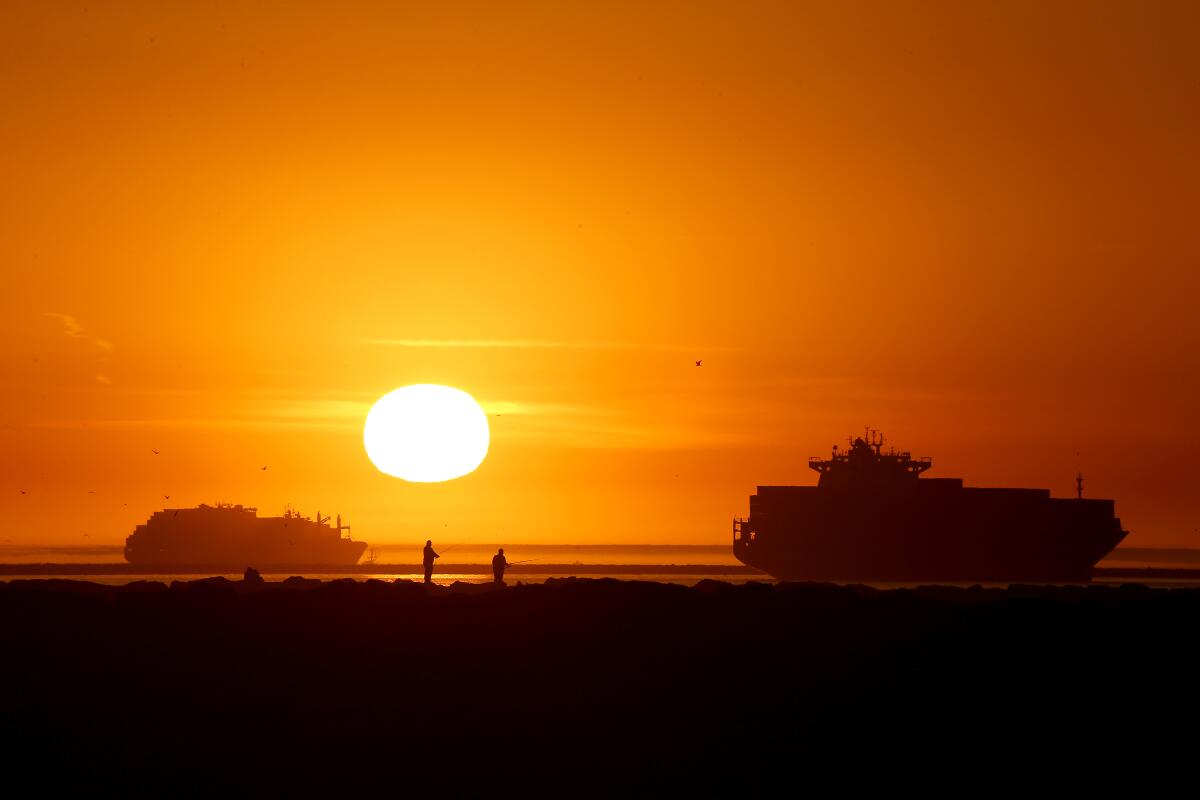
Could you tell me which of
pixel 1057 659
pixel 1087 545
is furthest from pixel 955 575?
pixel 1057 659

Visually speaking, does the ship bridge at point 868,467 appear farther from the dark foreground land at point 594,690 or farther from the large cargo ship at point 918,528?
the dark foreground land at point 594,690

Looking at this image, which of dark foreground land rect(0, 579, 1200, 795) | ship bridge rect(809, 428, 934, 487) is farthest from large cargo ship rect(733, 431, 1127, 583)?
dark foreground land rect(0, 579, 1200, 795)

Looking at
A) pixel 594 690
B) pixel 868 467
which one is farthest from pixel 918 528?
pixel 594 690

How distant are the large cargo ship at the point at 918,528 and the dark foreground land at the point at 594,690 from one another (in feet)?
282

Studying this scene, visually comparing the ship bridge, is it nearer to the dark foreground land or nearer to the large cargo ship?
the large cargo ship

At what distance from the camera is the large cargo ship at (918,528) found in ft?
404

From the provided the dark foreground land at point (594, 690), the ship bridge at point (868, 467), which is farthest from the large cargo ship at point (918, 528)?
the dark foreground land at point (594, 690)

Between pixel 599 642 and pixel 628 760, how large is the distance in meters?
7.38

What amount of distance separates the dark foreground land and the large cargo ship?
86058mm

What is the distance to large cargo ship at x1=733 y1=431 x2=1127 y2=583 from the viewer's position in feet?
404

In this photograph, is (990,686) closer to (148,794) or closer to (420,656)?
(420,656)

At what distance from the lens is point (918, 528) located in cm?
12388

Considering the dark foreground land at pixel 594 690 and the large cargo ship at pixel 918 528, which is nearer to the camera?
the dark foreground land at pixel 594 690

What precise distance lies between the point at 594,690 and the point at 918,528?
324ft
